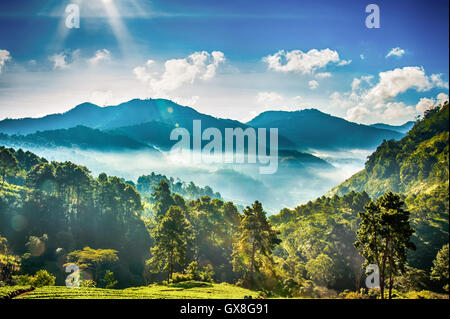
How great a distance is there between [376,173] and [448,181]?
116 ft

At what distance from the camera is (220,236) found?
57938 millimetres

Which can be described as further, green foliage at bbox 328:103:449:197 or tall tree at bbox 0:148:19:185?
green foliage at bbox 328:103:449:197

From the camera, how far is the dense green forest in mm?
33844

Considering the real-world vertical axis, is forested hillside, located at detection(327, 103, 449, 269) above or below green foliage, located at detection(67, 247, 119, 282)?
above

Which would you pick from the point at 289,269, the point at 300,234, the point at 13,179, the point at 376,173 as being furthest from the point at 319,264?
the point at 13,179

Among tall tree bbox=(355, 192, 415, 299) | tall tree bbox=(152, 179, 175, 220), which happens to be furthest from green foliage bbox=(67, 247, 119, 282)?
tall tree bbox=(355, 192, 415, 299)

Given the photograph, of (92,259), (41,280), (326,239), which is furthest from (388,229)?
(92,259)

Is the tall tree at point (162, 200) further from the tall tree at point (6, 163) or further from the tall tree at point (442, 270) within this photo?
the tall tree at point (442, 270)

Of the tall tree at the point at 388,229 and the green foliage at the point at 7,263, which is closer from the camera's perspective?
the tall tree at the point at 388,229

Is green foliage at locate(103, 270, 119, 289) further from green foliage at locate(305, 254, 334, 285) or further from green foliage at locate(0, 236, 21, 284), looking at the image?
green foliage at locate(305, 254, 334, 285)

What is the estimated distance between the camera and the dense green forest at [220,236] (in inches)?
1332

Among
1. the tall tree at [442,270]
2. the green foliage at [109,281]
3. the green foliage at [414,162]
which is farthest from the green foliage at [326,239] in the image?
the green foliage at [109,281]

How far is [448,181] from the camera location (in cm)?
5369

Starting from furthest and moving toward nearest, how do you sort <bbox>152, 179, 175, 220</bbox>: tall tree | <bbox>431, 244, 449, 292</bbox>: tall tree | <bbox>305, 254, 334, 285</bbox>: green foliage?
<bbox>152, 179, 175, 220</bbox>: tall tree, <bbox>305, 254, 334, 285</bbox>: green foliage, <bbox>431, 244, 449, 292</bbox>: tall tree
